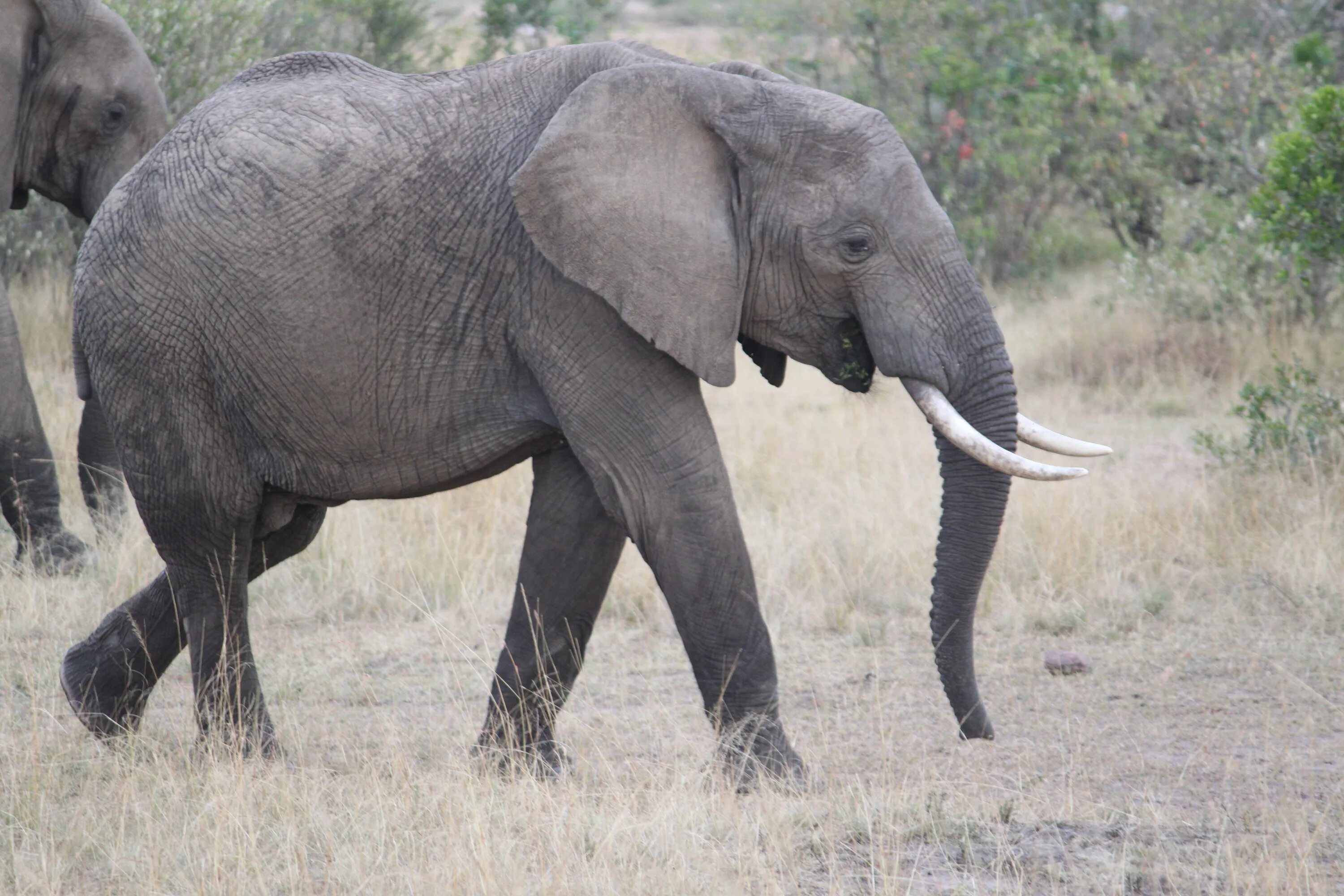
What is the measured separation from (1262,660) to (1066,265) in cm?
1030

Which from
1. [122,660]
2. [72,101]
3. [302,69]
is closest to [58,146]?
[72,101]

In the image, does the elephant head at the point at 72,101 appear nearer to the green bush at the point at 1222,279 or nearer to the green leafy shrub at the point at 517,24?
the green bush at the point at 1222,279

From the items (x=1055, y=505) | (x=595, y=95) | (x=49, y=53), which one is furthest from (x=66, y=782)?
(x=1055, y=505)

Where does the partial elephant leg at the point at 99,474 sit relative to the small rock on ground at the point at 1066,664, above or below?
below

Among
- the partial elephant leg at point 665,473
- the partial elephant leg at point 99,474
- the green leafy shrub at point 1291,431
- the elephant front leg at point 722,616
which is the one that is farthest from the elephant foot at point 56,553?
the green leafy shrub at point 1291,431

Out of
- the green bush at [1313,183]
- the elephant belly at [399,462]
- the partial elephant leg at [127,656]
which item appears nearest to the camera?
the elephant belly at [399,462]

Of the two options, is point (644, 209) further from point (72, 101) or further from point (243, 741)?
point (72, 101)

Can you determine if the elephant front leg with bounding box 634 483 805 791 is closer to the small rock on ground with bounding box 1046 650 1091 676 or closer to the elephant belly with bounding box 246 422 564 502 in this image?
the elephant belly with bounding box 246 422 564 502

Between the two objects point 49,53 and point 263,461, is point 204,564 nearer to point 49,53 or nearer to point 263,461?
point 263,461

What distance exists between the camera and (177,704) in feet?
18.5

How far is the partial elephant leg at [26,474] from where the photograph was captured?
6.77m

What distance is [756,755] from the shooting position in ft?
14.5

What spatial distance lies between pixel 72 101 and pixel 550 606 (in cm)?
392

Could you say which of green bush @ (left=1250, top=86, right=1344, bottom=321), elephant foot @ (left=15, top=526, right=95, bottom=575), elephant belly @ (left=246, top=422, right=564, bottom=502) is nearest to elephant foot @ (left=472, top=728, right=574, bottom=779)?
elephant belly @ (left=246, top=422, right=564, bottom=502)
